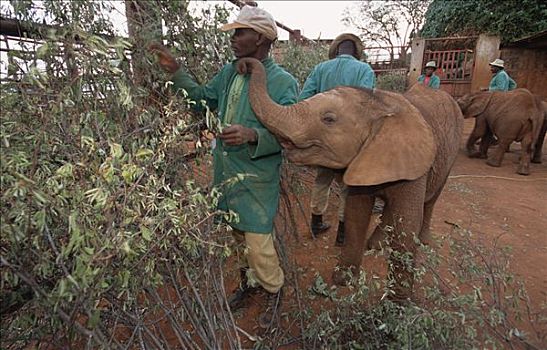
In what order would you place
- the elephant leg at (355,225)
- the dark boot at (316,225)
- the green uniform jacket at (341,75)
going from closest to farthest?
the elephant leg at (355,225)
the green uniform jacket at (341,75)
the dark boot at (316,225)

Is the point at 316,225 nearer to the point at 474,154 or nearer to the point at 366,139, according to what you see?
the point at 366,139

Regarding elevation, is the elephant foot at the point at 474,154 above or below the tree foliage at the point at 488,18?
below

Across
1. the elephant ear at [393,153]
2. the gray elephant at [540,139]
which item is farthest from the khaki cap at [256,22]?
A: the gray elephant at [540,139]

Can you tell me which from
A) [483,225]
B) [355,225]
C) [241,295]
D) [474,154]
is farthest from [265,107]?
[474,154]

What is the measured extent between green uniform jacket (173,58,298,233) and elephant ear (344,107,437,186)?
0.55 m

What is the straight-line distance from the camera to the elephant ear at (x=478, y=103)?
817cm

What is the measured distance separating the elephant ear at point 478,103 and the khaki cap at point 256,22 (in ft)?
24.5

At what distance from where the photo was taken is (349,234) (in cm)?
311

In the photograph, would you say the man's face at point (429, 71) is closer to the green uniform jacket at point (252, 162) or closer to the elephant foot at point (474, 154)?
the elephant foot at point (474, 154)

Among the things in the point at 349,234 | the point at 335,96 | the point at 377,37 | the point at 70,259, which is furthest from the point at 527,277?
the point at 377,37

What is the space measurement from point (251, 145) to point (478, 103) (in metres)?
7.77

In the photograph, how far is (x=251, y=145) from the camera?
7.68ft

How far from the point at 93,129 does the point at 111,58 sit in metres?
0.33

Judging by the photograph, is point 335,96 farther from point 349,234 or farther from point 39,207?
point 39,207
